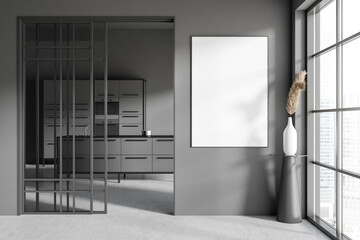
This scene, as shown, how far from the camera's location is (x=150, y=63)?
364 inches

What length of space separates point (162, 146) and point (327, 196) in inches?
133

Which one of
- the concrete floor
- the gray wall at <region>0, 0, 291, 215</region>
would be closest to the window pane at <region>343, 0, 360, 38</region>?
the gray wall at <region>0, 0, 291, 215</region>

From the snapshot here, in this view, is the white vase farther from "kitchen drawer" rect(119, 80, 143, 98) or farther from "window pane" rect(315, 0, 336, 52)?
"kitchen drawer" rect(119, 80, 143, 98)

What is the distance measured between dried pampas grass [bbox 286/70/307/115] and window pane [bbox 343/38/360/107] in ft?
2.30

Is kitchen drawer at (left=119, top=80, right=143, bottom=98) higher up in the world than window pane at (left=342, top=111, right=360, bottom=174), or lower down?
higher up

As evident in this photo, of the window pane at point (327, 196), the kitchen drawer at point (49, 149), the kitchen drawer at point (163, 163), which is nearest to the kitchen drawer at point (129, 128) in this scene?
the kitchen drawer at point (49, 149)

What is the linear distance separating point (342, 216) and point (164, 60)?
241 inches

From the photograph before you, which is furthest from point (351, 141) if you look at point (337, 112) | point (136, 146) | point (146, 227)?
point (136, 146)

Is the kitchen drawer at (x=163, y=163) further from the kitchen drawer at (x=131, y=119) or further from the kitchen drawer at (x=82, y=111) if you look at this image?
the kitchen drawer at (x=82, y=111)

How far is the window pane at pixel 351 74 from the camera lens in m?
3.62

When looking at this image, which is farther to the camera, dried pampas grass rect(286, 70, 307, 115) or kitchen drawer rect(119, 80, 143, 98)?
kitchen drawer rect(119, 80, 143, 98)

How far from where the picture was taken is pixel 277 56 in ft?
16.7

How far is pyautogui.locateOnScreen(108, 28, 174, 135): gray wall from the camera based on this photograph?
30.0 feet

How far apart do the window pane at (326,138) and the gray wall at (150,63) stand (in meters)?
4.79
